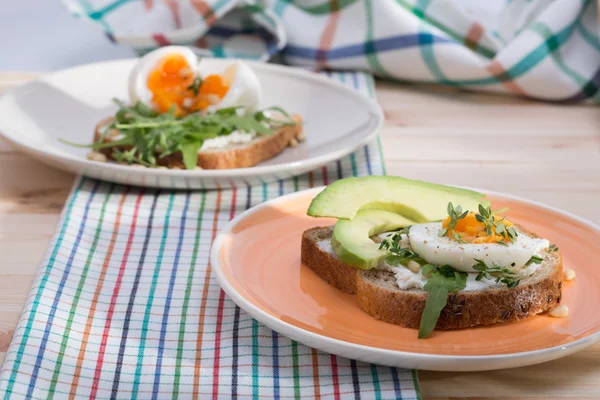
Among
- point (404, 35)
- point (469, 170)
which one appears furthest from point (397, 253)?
point (404, 35)

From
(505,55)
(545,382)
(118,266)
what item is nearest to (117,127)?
(118,266)

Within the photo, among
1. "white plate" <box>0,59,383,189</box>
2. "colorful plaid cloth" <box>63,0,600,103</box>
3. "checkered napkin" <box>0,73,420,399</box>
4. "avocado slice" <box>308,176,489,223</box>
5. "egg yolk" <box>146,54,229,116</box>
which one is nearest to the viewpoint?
"checkered napkin" <box>0,73,420,399</box>

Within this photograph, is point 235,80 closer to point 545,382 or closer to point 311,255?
point 311,255

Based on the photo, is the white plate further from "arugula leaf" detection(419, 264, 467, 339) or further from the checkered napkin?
"arugula leaf" detection(419, 264, 467, 339)

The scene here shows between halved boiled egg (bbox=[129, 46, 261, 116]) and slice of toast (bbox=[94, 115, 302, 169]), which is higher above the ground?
halved boiled egg (bbox=[129, 46, 261, 116])

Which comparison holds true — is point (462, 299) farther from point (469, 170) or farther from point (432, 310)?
point (469, 170)

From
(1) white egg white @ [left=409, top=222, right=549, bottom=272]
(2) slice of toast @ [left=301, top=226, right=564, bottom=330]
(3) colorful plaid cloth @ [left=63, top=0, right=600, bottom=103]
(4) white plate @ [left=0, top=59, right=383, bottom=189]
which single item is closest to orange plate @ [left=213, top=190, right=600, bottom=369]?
(2) slice of toast @ [left=301, top=226, right=564, bottom=330]
